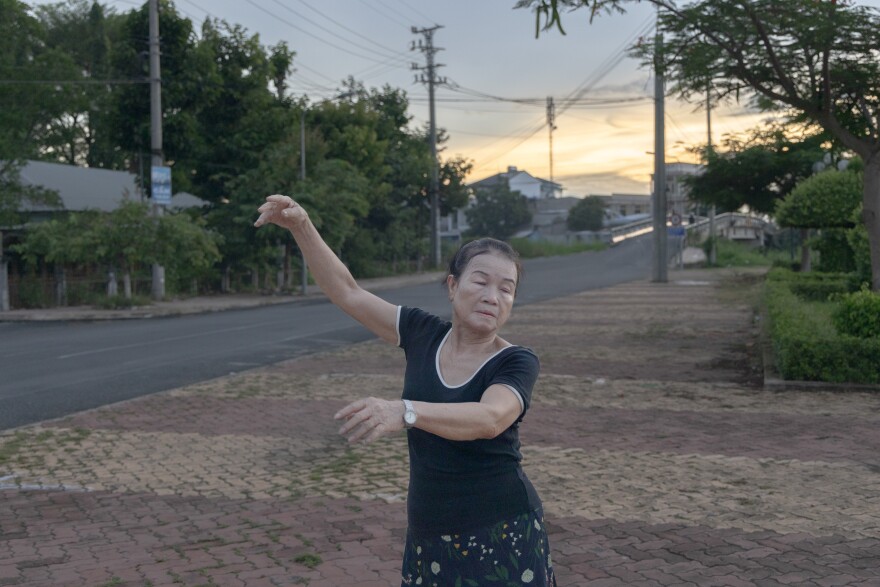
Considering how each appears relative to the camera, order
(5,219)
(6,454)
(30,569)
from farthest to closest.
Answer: (5,219) → (6,454) → (30,569)

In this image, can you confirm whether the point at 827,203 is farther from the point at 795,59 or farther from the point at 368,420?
the point at 368,420

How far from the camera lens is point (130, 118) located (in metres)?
32.1

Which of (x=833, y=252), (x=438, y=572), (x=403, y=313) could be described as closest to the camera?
(x=438, y=572)

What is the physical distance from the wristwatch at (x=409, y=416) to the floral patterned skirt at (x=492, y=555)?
55 cm

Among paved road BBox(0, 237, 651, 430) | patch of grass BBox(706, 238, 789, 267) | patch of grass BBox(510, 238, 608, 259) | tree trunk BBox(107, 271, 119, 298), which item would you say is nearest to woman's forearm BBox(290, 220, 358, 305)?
paved road BBox(0, 237, 651, 430)

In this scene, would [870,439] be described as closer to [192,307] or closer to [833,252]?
[833,252]

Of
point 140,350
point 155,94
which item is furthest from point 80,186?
point 140,350

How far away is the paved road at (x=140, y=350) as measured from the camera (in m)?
11.9

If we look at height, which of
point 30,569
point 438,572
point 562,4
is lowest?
point 30,569

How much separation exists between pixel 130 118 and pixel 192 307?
24.3ft

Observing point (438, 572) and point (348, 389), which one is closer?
point (438, 572)

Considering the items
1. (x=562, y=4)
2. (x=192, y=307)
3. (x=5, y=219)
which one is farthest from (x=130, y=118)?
(x=562, y=4)

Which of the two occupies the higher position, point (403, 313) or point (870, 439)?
point (403, 313)

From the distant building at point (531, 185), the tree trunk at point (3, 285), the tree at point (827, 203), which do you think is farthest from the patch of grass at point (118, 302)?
the distant building at point (531, 185)
